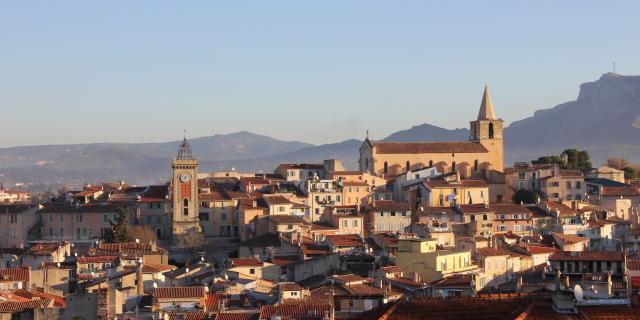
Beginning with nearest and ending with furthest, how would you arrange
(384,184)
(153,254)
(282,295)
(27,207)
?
(282,295)
(153,254)
(27,207)
(384,184)

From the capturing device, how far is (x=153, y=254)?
64500 mm

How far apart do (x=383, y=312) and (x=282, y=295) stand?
22731mm

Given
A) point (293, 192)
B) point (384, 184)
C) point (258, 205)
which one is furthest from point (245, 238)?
point (384, 184)

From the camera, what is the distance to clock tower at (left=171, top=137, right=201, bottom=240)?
254 ft

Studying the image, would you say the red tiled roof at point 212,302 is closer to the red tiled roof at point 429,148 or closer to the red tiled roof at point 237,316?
the red tiled roof at point 237,316

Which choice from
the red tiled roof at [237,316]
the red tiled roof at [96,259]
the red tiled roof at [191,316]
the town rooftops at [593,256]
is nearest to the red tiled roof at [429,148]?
the red tiled roof at [96,259]

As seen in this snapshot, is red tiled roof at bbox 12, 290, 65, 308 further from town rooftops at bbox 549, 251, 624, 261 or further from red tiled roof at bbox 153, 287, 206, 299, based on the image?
town rooftops at bbox 549, 251, 624, 261

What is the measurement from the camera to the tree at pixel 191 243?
71.1 meters

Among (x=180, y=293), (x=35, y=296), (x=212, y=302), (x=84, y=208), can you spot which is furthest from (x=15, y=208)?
(x=212, y=302)

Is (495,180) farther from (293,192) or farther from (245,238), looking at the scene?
(245,238)

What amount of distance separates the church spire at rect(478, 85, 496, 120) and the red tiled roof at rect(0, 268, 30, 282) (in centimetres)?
5637

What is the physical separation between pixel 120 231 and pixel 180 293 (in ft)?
99.2

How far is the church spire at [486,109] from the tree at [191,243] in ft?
111

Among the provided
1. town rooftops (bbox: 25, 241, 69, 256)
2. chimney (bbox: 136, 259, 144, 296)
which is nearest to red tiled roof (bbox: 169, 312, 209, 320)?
chimney (bbox: 136, 259, 144, 296)
